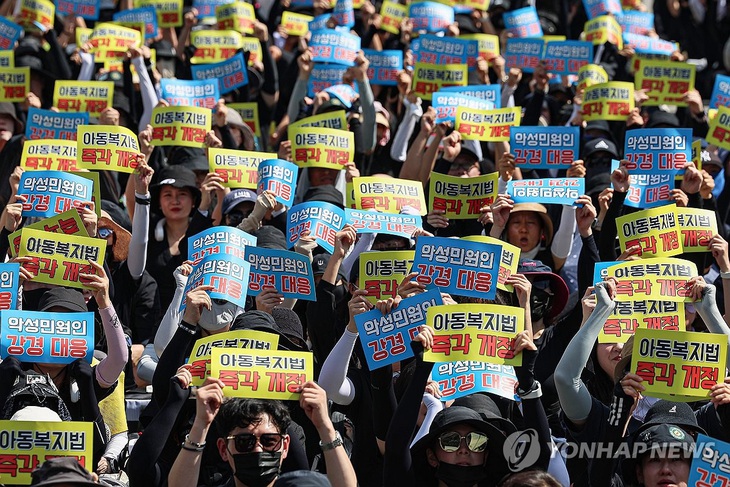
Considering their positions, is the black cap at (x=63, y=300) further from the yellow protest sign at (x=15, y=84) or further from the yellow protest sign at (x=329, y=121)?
the yellow protest sign at (x=15, y=84)

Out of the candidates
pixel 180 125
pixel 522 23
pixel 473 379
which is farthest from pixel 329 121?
pixel 473 379

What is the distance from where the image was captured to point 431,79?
12.3m

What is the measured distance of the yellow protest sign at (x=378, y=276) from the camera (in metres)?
8.04

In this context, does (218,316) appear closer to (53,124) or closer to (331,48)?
(53,124)

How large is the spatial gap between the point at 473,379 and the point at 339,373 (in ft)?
2.23

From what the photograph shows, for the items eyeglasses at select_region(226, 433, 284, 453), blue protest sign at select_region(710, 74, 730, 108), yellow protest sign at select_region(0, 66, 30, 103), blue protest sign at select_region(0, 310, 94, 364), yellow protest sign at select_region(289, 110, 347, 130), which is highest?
blue protest sign at select_region(710, 74, 730, 108)

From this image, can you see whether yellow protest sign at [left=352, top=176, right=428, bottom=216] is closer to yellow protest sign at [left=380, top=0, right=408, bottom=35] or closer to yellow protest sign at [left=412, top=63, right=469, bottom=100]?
yellow protest sign at [left=412, top=63, right=469, bottom=100]

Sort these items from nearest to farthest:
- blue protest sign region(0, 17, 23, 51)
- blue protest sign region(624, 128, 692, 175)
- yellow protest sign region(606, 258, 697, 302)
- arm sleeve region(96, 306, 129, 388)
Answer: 1. arm sleeve region(96, 306, 129, 388)
2. yellow protest sign region(606, 258, 697, 302)
3. blue protest sign region(624, 128, 692, 175)
4. blue protest sign region(0, 17, 23, 51)

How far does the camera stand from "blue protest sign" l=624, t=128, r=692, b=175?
982 centimetres

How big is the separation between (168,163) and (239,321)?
4.08 m

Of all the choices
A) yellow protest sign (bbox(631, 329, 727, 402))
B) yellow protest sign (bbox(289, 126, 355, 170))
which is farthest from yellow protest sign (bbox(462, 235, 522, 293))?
yellow protest sign (bbox(289, 126, 355, 170))

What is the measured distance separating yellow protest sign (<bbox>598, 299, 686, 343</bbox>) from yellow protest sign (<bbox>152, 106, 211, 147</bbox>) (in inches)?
167

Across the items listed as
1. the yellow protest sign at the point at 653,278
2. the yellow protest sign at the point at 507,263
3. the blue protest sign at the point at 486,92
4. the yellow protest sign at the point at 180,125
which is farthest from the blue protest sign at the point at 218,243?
the blue protest sign at the point at 486,92

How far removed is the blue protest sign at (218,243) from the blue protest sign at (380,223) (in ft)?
2.49
